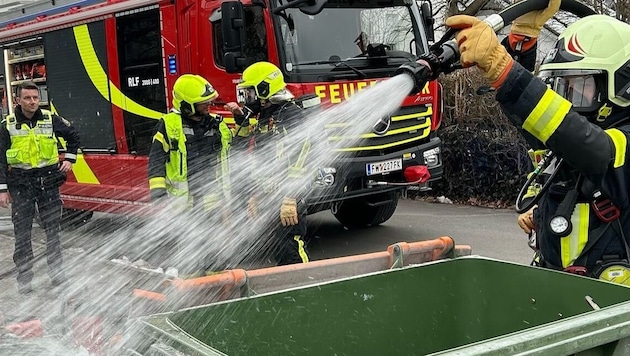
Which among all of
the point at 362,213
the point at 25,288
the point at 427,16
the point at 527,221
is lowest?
the point at 362,213

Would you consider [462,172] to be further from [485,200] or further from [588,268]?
[588,268]

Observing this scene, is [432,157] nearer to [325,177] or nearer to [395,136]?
[395,136]

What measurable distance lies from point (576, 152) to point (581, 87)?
39 centimetres

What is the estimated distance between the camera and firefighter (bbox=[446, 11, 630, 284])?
7.55 ft

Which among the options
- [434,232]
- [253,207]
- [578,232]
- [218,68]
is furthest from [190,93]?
[434,232]

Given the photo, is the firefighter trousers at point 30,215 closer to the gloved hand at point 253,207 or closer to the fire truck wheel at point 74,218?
the gloved hand at point 253,207

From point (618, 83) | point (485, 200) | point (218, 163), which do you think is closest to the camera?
point (618, 83)

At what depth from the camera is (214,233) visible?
538 centimetres

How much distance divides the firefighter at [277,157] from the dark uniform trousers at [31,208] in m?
2.03

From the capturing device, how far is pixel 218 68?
6.97m

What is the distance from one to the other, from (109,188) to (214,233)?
3603mm

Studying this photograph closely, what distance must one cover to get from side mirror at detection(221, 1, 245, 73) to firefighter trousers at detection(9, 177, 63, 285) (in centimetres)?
207

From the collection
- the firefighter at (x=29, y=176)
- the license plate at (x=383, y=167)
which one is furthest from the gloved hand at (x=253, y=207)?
the firefighter at (x=29, y=176)

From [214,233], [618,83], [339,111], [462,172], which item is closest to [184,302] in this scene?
[618,83]
